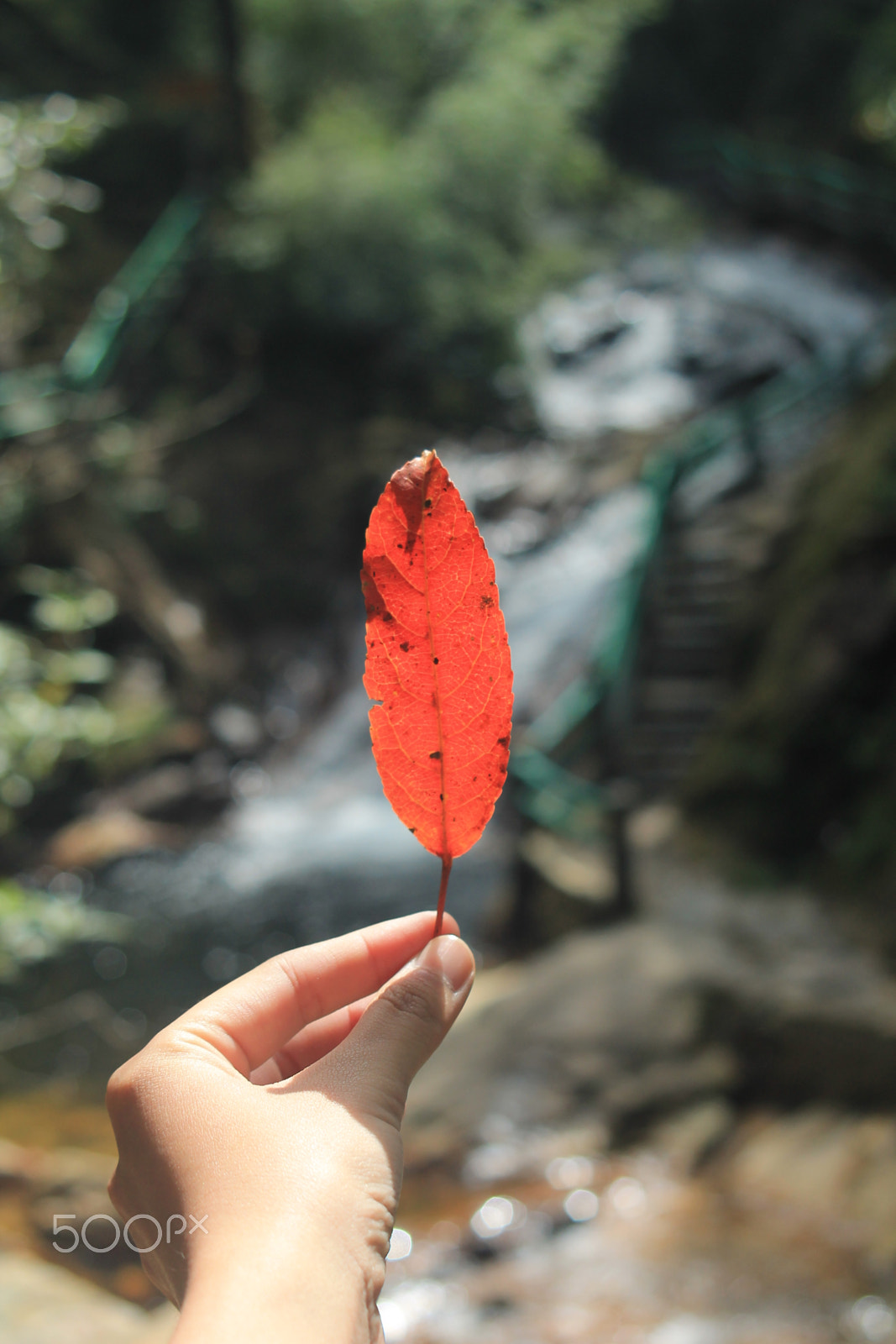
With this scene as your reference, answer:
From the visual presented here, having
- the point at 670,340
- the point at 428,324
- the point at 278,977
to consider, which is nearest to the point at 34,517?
the point at 428,324

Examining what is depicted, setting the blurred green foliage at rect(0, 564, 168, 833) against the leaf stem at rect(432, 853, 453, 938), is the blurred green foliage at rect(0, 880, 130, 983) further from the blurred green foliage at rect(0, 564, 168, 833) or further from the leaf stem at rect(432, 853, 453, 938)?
the leaf stem at rect(432, 853, 453, 938)

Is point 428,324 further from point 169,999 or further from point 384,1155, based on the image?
point 384,1155

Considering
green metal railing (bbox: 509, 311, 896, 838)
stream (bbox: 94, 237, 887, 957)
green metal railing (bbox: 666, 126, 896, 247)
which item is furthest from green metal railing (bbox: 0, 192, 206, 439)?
green metal railing (bbox: 666, 126, 896, 247)

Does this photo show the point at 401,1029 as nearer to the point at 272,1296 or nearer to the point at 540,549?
the point at 272,1296

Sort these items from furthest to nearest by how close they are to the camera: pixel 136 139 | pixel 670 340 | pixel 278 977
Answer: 1. pixel 670 340
2. pixel 136 139
3. pixel 278 977

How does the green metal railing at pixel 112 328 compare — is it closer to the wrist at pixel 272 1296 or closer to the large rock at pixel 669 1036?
the large rock at pixel 669 1036

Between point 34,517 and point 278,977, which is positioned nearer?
point 278,977

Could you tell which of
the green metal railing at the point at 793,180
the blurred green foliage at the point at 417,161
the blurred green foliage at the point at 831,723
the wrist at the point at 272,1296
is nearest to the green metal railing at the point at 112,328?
the blurred green foliage at the point at 417,161
